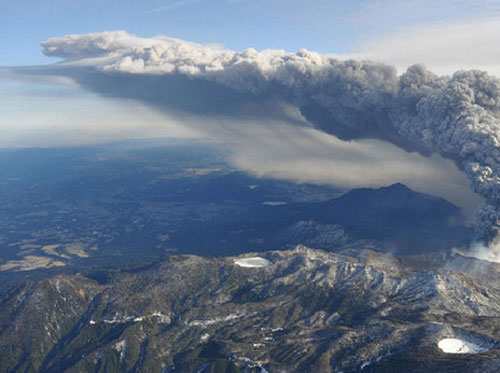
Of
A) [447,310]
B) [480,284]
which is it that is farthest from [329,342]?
[480,284]

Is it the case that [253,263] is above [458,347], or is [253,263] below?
above

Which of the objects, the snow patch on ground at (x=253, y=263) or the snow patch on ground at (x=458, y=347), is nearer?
the snow patch on ground at (x=458, y=347)

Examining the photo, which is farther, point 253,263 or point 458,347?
point 253,263

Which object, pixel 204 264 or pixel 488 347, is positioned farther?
pixel 204 264

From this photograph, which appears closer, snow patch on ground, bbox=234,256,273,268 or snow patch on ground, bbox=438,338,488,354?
snow patch on ground, bbox=438,338,488,354

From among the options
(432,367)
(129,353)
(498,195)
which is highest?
(498,195)

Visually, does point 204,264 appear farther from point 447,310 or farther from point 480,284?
point 480,284

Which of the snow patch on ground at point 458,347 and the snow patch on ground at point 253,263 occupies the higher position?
the snow patch on ground at point 253,263

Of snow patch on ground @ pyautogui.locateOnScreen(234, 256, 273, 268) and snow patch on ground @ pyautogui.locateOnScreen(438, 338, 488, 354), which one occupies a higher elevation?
snow patch on ground @ pyautogui.locateOnScreen(234, 256, 273, 268)
